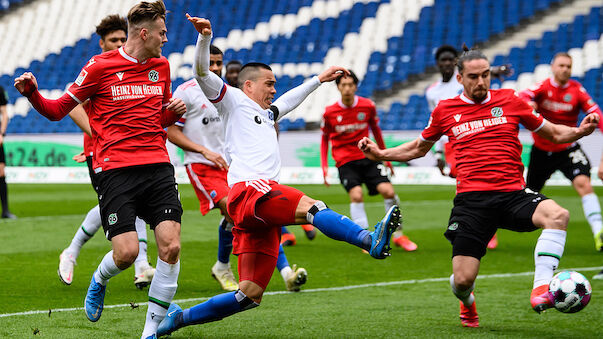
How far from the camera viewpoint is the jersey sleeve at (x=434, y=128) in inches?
228

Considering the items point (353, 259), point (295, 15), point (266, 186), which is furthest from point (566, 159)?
point (295, 15)

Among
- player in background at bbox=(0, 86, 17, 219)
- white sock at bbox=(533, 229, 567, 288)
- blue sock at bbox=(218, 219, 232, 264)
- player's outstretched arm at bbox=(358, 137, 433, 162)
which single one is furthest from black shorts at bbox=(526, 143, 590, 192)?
player in background at bbox=(0, 86, 17, 219)

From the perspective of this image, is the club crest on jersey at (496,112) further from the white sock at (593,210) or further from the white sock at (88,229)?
the white sock at (593,210)

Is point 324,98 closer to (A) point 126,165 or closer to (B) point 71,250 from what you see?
(B) point 71,250

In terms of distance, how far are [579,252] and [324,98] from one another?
15.4 metres

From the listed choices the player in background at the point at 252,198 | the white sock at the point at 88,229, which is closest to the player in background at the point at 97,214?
the white sock at the point at 88,229

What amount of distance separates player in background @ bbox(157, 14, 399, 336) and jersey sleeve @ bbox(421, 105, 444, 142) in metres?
1.17

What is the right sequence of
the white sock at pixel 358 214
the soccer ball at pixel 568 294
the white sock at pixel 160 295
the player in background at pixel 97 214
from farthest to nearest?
the white sock at pixel 358 214
the player in background at pixel 97 214
the white sock at pixel 160 295
the soccer ball at pixel 568 294

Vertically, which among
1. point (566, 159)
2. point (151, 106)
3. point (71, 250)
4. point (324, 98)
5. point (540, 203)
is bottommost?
point (324, 98)

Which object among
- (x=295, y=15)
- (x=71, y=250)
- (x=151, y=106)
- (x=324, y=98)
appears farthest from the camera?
(x=295, y=15)

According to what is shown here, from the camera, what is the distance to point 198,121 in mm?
7336

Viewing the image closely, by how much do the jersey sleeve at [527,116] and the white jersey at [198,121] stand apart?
283 cm

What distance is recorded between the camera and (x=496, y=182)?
550 centimetres

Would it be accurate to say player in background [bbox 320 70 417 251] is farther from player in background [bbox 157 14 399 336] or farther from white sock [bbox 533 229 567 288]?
white sock [bbox 533 229 567 288]
